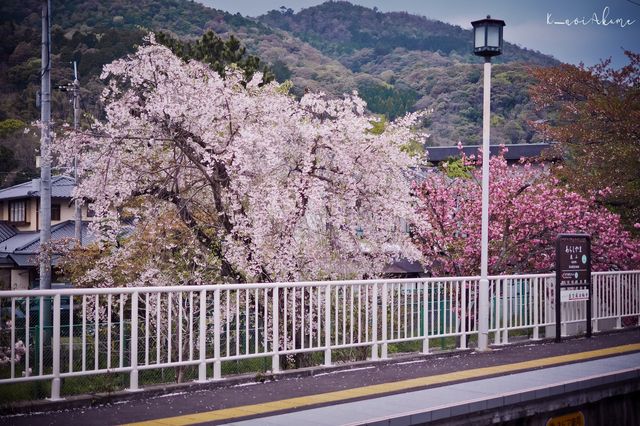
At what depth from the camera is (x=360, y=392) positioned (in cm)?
945

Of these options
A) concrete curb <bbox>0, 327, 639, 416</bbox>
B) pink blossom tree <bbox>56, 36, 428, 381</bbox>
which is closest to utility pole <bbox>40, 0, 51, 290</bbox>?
pink blossom tree <bbox>56, 36, 428, 381</bbox>

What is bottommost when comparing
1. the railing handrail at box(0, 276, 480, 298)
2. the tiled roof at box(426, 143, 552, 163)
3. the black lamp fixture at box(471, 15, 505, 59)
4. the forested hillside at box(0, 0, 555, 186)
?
the railing handrail at box(0, 276, 480, 298)

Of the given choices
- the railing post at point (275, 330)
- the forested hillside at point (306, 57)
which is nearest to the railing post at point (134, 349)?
the railing post at point (275, 330)

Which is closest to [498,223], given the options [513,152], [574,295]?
[574,295]

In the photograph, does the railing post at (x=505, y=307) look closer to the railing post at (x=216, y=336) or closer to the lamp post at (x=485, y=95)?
the lamp post at (x=485, y=95)

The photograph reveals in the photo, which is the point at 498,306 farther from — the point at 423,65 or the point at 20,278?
the point at 423,65

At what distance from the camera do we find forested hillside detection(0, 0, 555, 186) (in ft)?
181

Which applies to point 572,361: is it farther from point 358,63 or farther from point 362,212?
point 358,63

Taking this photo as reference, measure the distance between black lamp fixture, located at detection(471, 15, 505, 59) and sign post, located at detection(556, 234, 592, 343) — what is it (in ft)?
12.0

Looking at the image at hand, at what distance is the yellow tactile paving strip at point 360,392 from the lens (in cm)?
785

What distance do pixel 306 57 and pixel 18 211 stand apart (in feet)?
198

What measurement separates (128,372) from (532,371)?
17.9 feet

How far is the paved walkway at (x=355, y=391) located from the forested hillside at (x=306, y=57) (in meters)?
10.8

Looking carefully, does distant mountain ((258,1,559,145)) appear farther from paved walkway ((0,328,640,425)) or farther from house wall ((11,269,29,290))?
paved walkway ((0,328,640,425))
